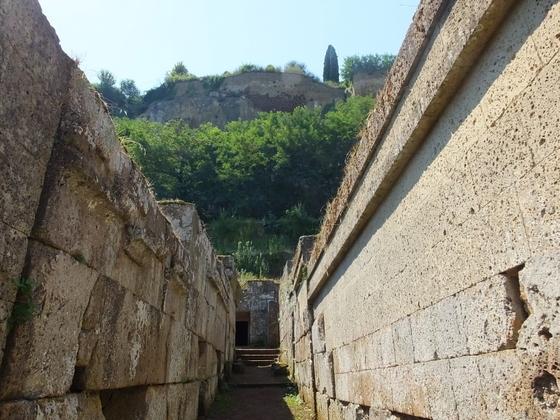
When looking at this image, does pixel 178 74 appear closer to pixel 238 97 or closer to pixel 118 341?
pixel 238 97

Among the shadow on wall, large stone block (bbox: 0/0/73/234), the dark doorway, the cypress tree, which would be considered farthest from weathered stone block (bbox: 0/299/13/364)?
the cypress tree

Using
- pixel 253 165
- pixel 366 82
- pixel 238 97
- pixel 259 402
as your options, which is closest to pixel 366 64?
pixel 366 82

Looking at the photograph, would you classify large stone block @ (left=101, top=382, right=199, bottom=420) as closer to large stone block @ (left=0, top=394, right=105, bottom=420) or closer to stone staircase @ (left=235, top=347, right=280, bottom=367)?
large stone block @ (left=0, top=394, right=105, bottom=420)

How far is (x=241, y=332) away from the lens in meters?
22.3

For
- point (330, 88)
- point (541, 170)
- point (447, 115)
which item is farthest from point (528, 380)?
point (330, 88)

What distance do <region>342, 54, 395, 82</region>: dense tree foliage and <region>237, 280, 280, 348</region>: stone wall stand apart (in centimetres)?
4203

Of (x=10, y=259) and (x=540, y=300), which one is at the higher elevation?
(x=10, y=259)

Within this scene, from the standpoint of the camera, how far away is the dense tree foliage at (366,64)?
5619 cm

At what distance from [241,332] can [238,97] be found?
3694 centimetres

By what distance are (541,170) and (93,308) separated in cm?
249

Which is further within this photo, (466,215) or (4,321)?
(466,215)

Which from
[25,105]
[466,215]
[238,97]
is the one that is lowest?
[466,215]

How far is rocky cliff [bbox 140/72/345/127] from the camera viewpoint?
51.9m

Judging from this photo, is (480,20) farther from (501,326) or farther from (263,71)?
(263,71)
